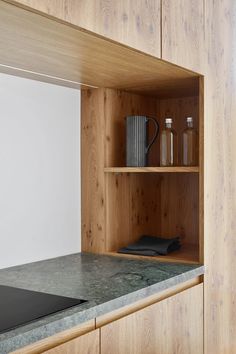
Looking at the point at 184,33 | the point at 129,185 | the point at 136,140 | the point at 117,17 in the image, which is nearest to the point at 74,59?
the point at 117,17

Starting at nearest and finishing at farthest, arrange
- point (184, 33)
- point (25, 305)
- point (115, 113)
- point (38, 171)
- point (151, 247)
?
point (25, 305) < point (184, 33) < point (38, 171) < point (151, 247) < point (115, 113)

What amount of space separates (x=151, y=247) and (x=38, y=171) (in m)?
0.65

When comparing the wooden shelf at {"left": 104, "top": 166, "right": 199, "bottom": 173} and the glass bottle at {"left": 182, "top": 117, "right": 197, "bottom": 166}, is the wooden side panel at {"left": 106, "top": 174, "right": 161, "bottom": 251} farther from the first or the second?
the glass bottle at {"left": 182, "top": 117, "right": 197, "bottom": 166}

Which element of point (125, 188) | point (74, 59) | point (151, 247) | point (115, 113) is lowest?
point (151, 247)

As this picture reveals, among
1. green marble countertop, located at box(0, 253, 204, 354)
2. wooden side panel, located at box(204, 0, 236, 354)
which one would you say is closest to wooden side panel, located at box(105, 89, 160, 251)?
green marble countertop, located at box(0, 253, 204, 354)

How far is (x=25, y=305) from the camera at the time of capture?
1547mm

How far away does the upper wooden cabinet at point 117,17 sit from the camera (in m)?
1.50

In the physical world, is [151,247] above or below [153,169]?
below

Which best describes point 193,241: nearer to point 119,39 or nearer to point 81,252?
point 81,252

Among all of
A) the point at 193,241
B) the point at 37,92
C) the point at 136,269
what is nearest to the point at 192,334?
the point at 136,269

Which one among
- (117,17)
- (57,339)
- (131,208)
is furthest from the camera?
(131,208)

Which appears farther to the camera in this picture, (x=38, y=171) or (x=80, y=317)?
(x=38, y=171)

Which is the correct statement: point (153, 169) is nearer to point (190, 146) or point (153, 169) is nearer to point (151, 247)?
point (190, 146)

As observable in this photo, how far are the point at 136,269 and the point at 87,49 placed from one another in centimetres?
92
